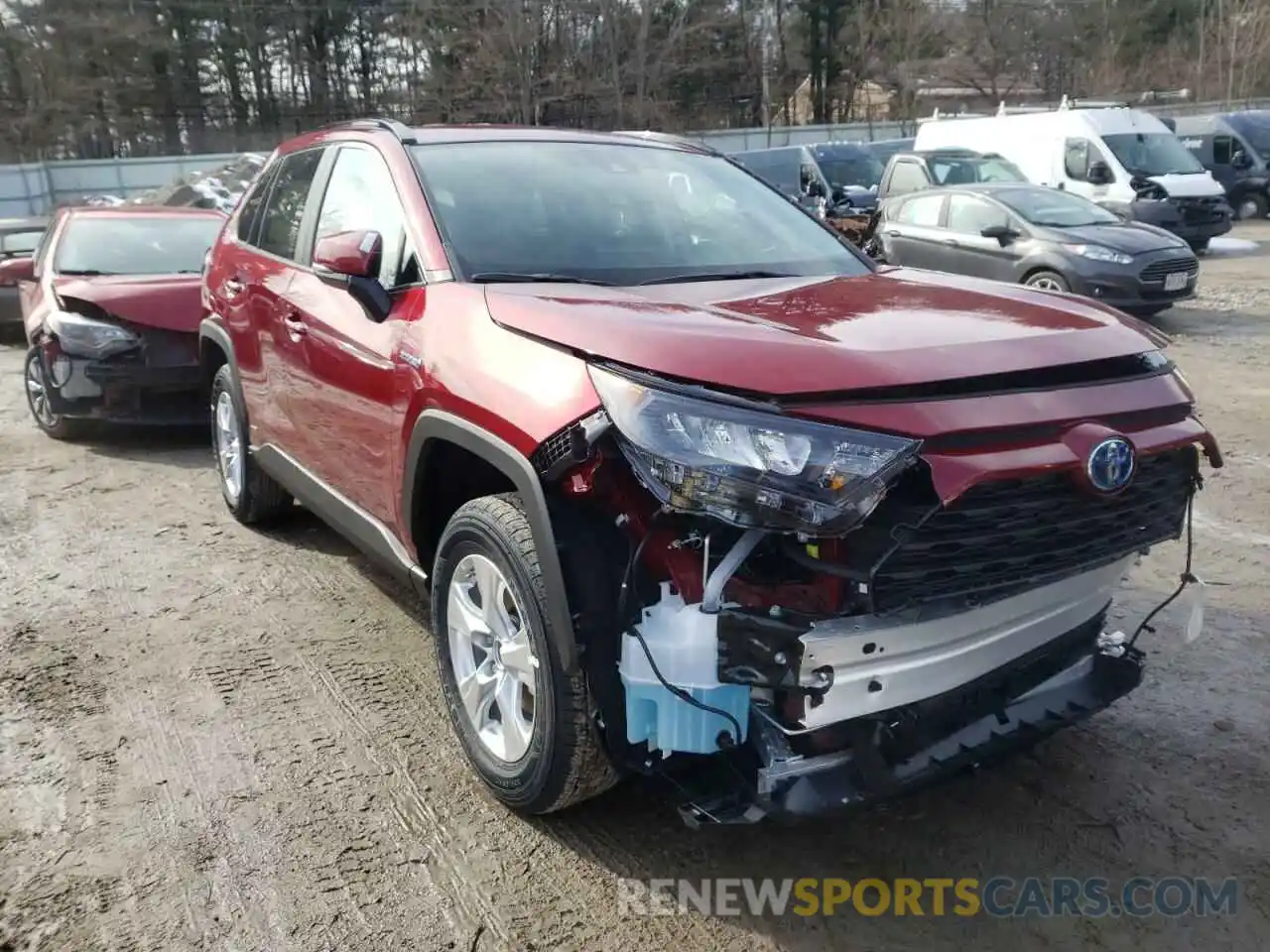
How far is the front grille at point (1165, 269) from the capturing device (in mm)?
10961

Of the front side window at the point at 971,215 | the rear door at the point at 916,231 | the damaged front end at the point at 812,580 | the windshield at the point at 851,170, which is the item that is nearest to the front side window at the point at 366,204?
the damaged front end at the point at 812,580

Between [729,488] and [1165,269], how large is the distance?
10359mm

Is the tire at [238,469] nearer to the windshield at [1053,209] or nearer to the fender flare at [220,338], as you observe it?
the fender flare at [220,338]

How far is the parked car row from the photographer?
7.62 feet

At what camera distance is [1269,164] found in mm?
24062

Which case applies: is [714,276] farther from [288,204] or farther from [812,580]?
[288,204]

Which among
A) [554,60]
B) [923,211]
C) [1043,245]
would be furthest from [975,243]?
[554,60]

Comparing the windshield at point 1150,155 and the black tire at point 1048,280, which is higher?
the windshield at point 1150,155

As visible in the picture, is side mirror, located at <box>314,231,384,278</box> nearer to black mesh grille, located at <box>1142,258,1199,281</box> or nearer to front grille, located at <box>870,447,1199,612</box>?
front grille, located at <box>870,447,1199,612</box>

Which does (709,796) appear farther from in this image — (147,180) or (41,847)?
(147,180)

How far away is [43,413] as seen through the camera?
7703mm

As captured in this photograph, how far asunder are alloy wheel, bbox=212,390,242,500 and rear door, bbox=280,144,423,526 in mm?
1152

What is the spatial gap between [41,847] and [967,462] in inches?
101

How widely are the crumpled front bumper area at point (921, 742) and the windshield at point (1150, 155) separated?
1582 cm
